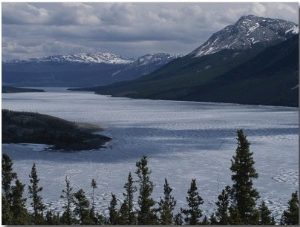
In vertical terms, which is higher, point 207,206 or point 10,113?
point 10,113

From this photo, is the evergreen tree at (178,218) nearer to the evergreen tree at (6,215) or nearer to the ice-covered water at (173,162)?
the ice-covered water at (173,162)

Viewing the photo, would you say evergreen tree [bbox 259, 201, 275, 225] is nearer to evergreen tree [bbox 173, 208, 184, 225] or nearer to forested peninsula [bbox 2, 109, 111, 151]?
evergreen tree [bbox 173, 208, 184, 225]

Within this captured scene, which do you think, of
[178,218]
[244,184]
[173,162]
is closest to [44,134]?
[173,162]

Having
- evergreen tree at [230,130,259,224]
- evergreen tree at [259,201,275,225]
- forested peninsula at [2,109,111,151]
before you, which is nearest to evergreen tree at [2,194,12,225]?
evergreen tree at [230,130,259,224]

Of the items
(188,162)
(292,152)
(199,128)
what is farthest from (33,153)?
(199,128)

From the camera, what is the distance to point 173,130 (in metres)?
166

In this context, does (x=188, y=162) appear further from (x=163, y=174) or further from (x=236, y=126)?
(x=236, y=126)

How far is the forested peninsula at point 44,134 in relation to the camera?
12812cm

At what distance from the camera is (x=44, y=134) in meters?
136

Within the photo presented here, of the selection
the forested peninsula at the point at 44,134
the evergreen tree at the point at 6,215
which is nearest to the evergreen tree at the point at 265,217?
the evergreen tree at the point at 6,215

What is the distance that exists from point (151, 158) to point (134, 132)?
4787 centimetres

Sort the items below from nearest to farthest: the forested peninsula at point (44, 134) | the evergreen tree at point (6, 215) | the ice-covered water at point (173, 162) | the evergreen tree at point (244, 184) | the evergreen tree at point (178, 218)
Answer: the evergreen tree at point (244, 184)
the evergreen tree at point (6, 215)
the evergreen tree at point (178, 218)
the ice-covered water at point (173, 162)
the forested peninsula at point (44, 134)

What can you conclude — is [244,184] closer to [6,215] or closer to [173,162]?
[6,215]

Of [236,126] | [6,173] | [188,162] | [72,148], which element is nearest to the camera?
[6,173]
